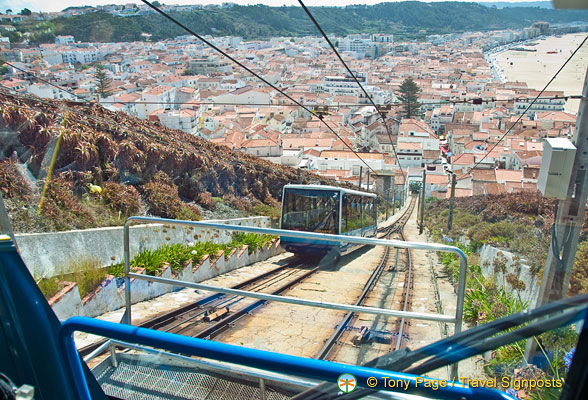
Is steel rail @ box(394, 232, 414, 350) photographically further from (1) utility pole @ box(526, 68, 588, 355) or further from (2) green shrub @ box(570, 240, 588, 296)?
(2) green shrub @ box(570, 240, 588, 296)

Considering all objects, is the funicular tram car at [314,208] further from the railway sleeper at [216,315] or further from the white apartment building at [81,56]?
the white apartment building at [81,56]

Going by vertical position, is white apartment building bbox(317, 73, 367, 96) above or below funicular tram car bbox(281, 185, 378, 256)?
above

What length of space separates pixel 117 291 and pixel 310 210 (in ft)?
19.0

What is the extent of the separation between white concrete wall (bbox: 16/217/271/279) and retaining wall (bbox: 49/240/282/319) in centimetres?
50

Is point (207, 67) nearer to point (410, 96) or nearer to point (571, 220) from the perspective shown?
point (410, 96)

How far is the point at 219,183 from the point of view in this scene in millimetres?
13336

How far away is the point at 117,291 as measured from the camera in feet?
16.1

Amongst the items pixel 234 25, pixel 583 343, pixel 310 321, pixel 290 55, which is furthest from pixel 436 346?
pixel 234 25

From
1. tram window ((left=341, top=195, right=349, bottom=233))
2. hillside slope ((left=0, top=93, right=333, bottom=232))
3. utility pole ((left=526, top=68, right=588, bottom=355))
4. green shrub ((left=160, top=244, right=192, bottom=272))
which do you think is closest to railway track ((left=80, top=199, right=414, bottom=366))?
utility pole ((left=526, top=68, right=588, bottom=355))

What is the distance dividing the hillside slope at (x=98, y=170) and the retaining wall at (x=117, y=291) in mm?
1937

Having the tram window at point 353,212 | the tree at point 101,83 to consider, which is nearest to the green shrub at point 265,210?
the tram window at point 353,212

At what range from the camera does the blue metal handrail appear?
1.30 m

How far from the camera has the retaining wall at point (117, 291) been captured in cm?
423

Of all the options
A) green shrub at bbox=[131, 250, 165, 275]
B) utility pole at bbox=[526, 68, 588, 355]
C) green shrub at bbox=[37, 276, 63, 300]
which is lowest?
green shrub at bbox=[131, 250, 165, 275]
